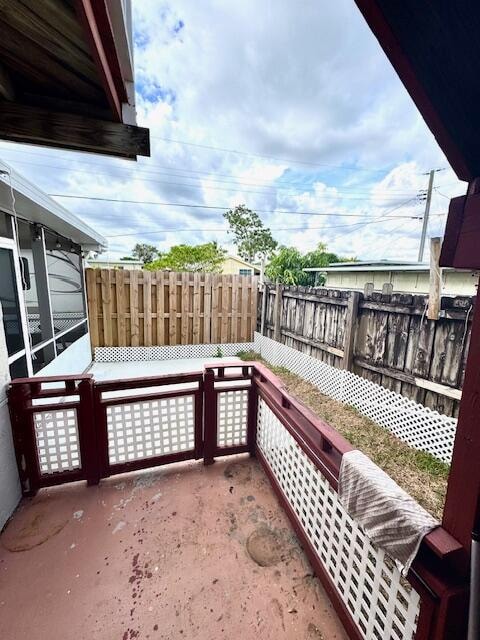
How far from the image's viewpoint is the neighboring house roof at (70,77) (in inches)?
40.6

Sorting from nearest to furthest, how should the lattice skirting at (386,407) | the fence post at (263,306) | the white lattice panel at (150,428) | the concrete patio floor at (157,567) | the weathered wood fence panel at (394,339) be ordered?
the concrete patio floor at (157,567), the white lattice panel at (150,428), the weathered wood fence panel at (394,339), the lattice skirting at (386,407), the fence post at (263,306)

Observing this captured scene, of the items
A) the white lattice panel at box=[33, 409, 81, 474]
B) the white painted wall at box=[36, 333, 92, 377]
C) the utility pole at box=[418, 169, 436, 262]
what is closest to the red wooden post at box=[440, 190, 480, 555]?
the white lattice panel at box=[33, 409, 81, 474]

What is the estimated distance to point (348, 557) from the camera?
4.14 feet

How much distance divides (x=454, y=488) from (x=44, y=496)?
253 centimetres

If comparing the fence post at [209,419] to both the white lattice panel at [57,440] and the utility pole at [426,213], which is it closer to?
the white lattice panel at [57,440]

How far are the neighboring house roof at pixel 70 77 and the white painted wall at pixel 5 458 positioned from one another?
50.4 inches

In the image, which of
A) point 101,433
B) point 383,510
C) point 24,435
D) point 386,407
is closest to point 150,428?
point 101,433

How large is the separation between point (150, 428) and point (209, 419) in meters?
0.49

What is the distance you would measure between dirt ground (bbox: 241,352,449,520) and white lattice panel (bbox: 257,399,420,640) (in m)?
1.32

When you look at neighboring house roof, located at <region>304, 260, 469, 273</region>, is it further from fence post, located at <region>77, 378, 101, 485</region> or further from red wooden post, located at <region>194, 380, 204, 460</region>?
fence post, located at <region>77, 378, 101, 485</region>

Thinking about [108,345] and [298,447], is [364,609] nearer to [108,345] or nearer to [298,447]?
[298,447]

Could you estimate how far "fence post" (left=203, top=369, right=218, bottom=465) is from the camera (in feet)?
7.39

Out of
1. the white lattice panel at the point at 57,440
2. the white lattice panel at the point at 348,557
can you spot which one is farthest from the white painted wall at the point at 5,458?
the white lattice panel at the point at 348,557

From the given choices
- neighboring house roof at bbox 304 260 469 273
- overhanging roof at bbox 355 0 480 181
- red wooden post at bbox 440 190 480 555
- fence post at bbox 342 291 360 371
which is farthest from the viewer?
neighboring house roof at bbox 304 260 469 273
